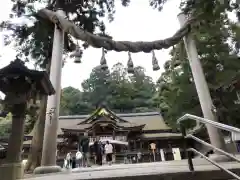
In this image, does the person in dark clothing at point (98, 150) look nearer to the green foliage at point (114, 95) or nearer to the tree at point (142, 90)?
the green foliage at point (114, 95)

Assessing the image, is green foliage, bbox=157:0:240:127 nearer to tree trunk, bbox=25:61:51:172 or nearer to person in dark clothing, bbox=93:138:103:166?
person in dark clothing, bbox=93:138:103:166

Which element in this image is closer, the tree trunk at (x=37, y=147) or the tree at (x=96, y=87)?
the tree trunk at (x=37, y=147)

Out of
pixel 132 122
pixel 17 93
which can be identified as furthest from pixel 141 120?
pixel 17 93

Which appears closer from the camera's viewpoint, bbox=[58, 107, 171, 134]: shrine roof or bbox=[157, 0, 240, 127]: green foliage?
bbox=[157, 0, 240, 127]: green foliage

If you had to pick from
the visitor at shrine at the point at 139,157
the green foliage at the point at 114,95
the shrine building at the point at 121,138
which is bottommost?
the visitor at shrine at the point at 139,157

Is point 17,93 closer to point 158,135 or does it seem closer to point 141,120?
point 158,135

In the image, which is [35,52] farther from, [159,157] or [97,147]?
[159,157]

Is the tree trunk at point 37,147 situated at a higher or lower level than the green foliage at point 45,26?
lower

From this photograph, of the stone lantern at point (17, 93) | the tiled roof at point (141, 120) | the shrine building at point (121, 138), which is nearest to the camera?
the stone lantern at point (17, 93)

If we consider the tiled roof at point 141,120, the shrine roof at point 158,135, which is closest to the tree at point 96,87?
the tiled roof at point 141,120

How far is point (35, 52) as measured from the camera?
1032cm

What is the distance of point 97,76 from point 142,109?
828 inches

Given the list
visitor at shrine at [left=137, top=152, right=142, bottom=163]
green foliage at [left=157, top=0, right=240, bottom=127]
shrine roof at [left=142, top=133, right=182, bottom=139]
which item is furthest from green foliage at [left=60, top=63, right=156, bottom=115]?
green foliage at [left=157, top=0, right=240, bottom=127]

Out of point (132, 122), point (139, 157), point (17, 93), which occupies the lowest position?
point (139, 157)
